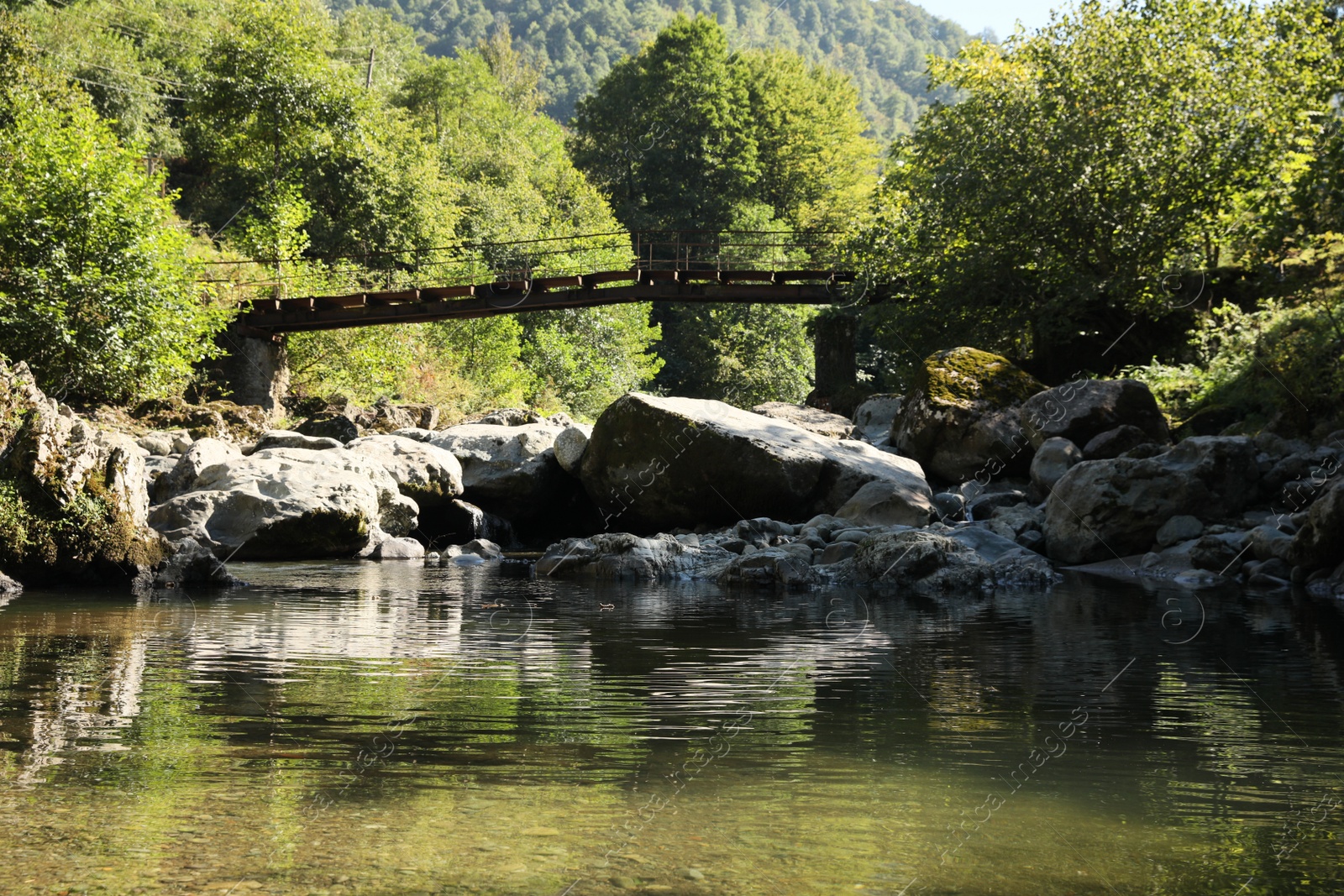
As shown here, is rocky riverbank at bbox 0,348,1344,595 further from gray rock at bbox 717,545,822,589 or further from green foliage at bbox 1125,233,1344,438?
green foliage at bbox 1125,233,1344,438

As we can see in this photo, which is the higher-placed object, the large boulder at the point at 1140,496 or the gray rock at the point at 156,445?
the gray rock at the point at 156,445

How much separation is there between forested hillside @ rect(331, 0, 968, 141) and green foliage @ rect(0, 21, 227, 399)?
9910cm

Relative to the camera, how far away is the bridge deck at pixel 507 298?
29.0 meters

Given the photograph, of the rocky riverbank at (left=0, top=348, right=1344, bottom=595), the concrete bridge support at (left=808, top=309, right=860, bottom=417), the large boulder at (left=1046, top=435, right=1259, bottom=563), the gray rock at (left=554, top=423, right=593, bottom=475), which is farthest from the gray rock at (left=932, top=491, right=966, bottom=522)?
the concrete bridge support at (left=808, top=309, right=860, bottom=417)

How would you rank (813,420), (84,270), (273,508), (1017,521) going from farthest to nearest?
(813,420)
(84,270)
(1017,521)
(273,508)

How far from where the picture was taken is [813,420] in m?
23.6

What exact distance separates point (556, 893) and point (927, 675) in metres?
4.53

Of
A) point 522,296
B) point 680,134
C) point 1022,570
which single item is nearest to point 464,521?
point 1022,570

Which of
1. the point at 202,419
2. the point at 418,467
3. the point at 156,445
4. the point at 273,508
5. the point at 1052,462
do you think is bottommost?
the point at 273,508

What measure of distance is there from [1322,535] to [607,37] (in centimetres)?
14114

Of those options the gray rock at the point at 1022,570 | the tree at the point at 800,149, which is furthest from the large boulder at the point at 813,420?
the tree at the point at 800,149

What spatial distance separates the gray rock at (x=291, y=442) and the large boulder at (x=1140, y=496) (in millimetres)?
11579

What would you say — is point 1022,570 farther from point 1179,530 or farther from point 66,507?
point 66,507

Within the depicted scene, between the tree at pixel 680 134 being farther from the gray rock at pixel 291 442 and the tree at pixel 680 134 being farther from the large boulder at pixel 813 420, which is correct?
the gray rock at pixel 291 442
